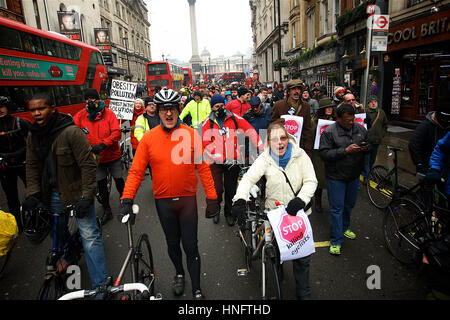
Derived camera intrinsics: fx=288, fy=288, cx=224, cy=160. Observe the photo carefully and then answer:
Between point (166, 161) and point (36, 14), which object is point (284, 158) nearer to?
point (166, 161)

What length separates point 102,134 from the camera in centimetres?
477

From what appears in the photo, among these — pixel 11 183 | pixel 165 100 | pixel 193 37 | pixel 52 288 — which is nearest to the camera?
pixel 52 288

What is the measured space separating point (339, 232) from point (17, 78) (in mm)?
11410

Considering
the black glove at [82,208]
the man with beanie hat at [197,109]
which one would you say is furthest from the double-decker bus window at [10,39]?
the black glove at [82,208]

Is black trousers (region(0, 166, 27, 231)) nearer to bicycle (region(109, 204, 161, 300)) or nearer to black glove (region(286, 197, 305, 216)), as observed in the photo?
bicycle (region(109, 204, 161, 300))

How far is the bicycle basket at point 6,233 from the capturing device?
3055 mm

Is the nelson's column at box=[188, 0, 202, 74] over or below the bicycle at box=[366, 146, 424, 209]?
over

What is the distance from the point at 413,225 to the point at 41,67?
13.3 meters

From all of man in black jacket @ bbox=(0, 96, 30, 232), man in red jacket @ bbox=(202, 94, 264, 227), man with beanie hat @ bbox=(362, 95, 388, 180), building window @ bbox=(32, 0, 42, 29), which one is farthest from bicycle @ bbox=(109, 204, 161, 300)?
building window @ bbox=(32, 0, 42, 29)

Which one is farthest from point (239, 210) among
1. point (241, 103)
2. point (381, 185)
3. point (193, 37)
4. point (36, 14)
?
point (193, 37)

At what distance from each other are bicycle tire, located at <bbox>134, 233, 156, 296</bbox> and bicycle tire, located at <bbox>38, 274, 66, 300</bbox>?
2.17 feet

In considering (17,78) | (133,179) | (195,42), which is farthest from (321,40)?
(195,42)

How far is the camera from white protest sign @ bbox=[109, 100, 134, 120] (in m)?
7.70

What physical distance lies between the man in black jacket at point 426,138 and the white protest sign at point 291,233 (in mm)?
1917
